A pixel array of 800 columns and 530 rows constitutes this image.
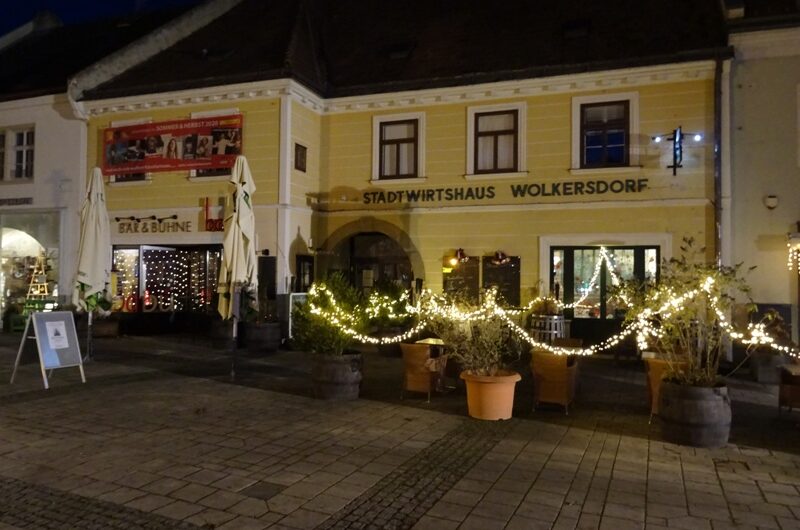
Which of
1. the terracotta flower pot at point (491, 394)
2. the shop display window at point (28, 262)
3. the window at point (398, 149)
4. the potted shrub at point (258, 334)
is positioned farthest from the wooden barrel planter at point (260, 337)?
the terracotta flower pot at point (491, 394)

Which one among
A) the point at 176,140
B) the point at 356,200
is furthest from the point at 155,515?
the point at 176,140

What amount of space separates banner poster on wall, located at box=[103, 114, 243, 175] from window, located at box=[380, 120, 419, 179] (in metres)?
3.29

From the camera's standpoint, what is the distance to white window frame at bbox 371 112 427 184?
14.6m

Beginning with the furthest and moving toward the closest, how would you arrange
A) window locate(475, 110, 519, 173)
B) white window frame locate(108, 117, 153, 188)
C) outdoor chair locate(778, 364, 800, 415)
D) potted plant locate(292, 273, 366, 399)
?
white window frame locate(108, 117, 153, 188)
window locate(475, 110, 519, 173)
potted plant locate(292, 273, 366, 399)
outdoor chair locate(778, 364, 800, 415)

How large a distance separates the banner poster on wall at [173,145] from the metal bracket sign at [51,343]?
632cm

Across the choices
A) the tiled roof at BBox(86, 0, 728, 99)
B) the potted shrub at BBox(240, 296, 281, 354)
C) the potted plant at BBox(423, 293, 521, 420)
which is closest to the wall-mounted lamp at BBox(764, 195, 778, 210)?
the tiled roof at BBox(86, 0, 728, 99)

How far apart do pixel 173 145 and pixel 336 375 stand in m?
9.23

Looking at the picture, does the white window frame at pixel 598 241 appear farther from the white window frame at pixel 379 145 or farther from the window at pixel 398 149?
the window at pixel 398 149

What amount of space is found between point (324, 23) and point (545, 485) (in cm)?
1523

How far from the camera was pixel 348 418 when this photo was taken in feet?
24.3

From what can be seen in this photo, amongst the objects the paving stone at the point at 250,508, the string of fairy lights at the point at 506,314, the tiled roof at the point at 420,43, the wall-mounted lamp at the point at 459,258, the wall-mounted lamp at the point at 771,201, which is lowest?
the paving stone at the point at 250,508

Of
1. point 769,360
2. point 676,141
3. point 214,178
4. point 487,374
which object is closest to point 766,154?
point 676,141

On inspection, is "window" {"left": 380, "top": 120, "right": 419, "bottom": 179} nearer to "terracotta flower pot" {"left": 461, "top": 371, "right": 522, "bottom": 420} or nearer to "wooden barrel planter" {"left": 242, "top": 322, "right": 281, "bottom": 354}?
"wooden barrel planter" {"left": 242, "top": 322, "right": 281, "bottom": 354}

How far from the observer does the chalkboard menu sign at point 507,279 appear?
45.3ft
